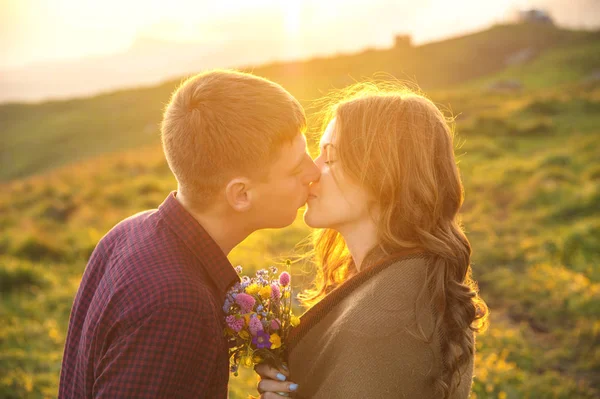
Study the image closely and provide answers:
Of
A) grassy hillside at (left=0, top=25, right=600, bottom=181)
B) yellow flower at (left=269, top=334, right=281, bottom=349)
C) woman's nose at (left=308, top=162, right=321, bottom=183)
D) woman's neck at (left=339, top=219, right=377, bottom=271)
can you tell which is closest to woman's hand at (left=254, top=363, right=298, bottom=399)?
yellow flower at (left=269, top=334, right=281, bottom=349)

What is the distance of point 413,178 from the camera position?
9.04 ft

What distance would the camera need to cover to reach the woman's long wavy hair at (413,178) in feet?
8.72

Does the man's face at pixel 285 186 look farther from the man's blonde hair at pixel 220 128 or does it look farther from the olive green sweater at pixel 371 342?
the olive green sweater at pixel 371 342

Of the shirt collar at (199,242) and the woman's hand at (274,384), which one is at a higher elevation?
the shirt collar at (199,242)

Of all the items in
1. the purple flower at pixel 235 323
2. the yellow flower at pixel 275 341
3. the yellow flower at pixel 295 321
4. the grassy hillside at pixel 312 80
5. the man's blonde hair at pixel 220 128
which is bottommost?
the grassy hillside at pixel 312 80

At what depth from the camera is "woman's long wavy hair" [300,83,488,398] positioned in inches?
105

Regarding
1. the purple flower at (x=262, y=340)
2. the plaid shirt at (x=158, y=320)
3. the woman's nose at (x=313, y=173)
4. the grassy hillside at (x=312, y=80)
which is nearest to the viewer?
the plaid shirt at (x=158, y=320)

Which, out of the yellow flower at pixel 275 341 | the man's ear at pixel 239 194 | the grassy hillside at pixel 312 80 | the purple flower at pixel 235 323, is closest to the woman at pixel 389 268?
the yellow flower at pixel 275 341

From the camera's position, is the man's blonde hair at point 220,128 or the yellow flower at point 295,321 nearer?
the man's blonde hair at point 220,128

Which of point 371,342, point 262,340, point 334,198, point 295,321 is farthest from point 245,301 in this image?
point 334,198

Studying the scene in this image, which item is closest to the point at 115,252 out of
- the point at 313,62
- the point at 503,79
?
the point at 503,79

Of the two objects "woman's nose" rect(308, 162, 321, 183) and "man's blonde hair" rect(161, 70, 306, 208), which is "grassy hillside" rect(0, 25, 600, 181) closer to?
"woman's nose" rect(308, 162, 321, 183)

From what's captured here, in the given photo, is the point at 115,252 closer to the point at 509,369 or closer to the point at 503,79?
the point at 509,369

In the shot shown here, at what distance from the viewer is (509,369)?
17.3 feet
